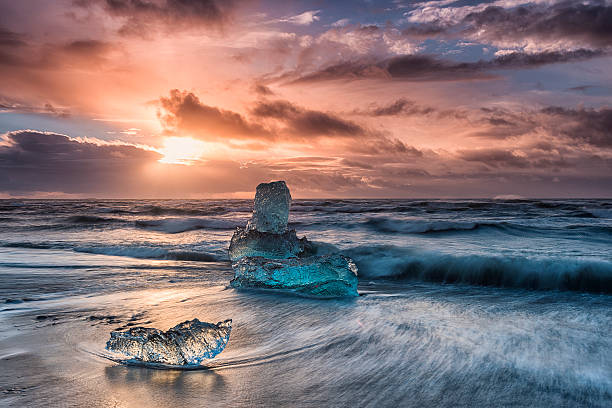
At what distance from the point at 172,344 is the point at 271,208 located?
495 cm

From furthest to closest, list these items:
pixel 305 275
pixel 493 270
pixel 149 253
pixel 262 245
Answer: pixel 149 253
pixel 262 245
pixel 493 270
pixel 305 275

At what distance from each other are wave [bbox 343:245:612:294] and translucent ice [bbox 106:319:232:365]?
3.98m

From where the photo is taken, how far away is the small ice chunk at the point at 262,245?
6.50 m

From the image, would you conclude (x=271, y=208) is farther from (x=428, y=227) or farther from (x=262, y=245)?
(x=428, y=227)

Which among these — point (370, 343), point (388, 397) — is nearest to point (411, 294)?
point (370, 343)

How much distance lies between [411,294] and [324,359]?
7.54ft

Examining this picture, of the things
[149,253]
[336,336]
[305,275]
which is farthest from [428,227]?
[336,336]

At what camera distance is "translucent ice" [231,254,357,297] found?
3.91 metres

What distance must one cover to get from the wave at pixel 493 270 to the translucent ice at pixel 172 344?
3.98 metres

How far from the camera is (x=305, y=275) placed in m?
4.00

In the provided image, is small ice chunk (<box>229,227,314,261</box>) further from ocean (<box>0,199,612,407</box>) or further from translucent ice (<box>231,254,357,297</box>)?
translucent ice (<box>231,254,357,297</box>)

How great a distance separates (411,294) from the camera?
169 inches

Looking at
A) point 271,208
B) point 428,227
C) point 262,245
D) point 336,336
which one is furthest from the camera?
point 428,227

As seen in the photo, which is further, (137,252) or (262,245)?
(137,252)
